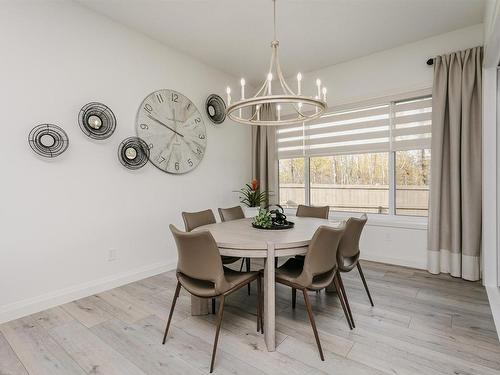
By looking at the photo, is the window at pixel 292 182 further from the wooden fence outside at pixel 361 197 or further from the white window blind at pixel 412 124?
the white window blind at pixel 412 124

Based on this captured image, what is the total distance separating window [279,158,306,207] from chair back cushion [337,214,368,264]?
225 centimetres

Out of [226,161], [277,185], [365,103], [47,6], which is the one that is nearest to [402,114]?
[365,103]

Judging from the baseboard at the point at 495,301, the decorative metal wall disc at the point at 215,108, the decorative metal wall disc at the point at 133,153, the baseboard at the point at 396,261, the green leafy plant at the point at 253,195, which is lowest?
the baseboard at the point at 495,301

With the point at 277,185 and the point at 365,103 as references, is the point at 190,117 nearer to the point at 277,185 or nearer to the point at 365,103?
the point at 277,185

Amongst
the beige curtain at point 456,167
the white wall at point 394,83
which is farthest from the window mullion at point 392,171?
the beige curtain at point 456,167

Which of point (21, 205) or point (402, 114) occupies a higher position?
point (402, 114)

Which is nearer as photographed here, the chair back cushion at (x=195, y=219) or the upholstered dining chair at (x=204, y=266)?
the upholstered dining chair at (x=204, y=266)

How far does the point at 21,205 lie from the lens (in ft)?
7.78

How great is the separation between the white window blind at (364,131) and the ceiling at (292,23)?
804 millimetres

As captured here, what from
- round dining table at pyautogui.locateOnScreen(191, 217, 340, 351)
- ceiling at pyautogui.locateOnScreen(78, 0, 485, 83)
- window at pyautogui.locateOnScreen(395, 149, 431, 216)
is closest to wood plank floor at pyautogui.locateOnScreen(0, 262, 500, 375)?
round dining table at pyautogui.locateOnScreen(191, 217, 340, 351)

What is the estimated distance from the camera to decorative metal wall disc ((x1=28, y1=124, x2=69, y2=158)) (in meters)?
2.41

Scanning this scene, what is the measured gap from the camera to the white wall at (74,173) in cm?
233

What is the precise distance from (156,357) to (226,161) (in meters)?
3.05

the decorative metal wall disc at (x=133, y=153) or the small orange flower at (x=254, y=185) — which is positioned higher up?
the decorative metal wall disc at (x=133, y=153)
